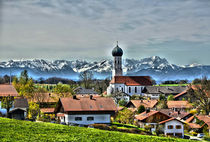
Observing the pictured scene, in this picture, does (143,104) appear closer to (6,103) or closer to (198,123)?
(198,123)

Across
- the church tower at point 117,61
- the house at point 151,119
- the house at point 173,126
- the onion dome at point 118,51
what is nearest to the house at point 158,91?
the church tower at point 117,61

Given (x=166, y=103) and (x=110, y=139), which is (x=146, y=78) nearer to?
(x=166, y=103)

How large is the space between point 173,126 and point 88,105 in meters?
14.5

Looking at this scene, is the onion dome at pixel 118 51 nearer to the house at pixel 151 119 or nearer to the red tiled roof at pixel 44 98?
the red tiled roof at pixel 44 98

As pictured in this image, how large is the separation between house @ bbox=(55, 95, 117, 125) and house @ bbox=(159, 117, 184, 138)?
9.44 meters

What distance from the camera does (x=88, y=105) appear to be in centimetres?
4819

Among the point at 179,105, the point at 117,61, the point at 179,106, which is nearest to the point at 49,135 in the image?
the point at 179,106

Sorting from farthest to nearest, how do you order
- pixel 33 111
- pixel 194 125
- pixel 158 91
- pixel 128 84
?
pixel 128 84, pixel 158 91, pixel 194 125, pixel 33 111

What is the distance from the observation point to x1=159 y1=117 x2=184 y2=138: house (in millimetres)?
50938

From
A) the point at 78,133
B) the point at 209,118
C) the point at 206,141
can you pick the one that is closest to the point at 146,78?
the point at 209,118

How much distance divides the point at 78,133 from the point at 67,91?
4282cm

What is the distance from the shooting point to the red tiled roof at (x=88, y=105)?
47.3m

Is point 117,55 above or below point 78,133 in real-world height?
above

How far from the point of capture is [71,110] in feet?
153
